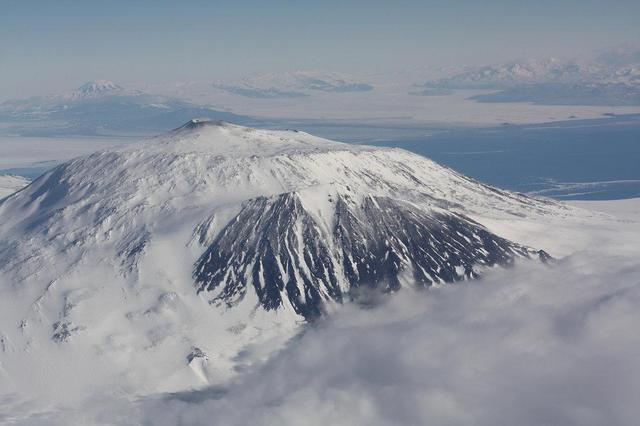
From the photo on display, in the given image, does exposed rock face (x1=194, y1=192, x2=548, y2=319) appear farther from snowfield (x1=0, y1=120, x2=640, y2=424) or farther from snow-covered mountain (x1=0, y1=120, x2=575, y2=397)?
snowfield (x1=0, y1=120, x2=640, y2=424)

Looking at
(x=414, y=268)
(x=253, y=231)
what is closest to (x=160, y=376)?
(x=253, y=231)

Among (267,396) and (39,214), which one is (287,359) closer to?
(267,396)

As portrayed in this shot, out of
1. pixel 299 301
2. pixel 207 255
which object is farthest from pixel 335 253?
pixel 207 255

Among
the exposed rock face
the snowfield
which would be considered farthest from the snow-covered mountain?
the snowfield

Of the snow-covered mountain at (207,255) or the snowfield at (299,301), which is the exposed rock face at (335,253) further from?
the snowfield at (299,301)

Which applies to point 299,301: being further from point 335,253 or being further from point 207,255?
point 207,255

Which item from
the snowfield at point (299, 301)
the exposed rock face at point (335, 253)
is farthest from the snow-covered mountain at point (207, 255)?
the snowfield at point (299, 301)
